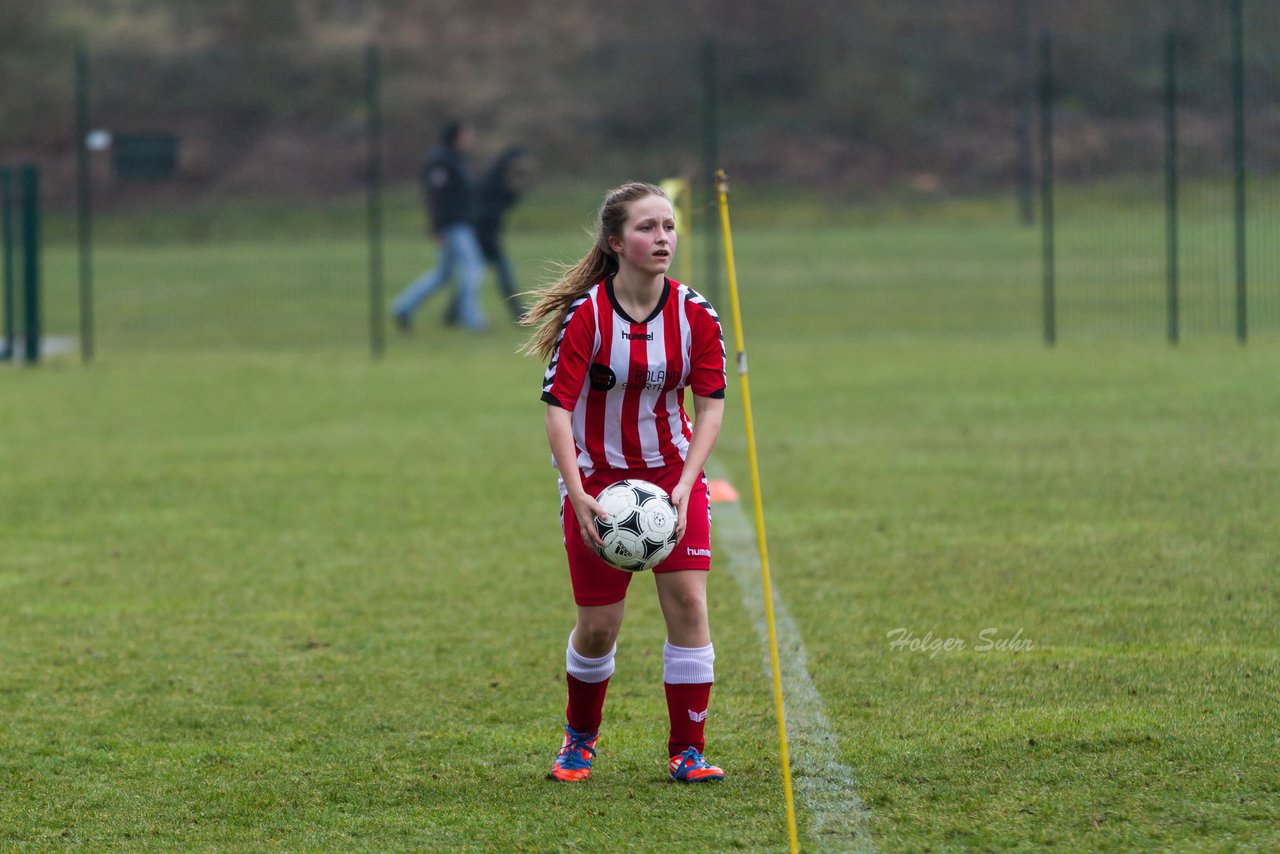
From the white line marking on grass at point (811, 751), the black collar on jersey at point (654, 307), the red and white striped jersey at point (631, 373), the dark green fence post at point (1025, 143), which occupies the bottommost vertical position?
the white line marking on grass at point (811, 751)

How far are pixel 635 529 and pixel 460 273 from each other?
51.0 ft

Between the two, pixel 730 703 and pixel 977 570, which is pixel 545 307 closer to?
pixel 730 703

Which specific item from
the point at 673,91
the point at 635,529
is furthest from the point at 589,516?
the point at 673,91

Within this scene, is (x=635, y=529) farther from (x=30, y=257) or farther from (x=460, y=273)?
(x=460, y=273)

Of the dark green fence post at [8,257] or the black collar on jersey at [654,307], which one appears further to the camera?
the dark green fence post at [8,257]

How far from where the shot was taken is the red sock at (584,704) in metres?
4.87

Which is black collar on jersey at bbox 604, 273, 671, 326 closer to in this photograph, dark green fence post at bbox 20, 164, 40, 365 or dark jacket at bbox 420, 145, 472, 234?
dark green fence post at bbox 20, 164, 40, 365

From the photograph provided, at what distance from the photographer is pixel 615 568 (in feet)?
15.4

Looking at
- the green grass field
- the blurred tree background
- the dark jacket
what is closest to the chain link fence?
the blurred tree background

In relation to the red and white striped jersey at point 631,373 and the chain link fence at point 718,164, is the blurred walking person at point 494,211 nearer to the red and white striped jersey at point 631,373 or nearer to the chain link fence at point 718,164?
the chain link fence at point 718,164

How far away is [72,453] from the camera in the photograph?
452 inches

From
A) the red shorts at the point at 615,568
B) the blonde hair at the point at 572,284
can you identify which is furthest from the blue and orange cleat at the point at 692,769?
the blonde hair at the point at 572,284

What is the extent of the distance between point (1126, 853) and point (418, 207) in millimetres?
30006

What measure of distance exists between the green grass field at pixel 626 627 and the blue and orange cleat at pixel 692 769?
0.19 feet
